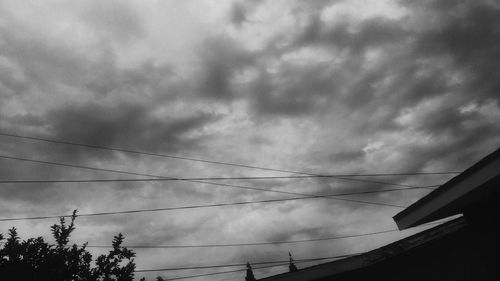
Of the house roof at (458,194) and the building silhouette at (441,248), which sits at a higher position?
the house roof at (458,194)

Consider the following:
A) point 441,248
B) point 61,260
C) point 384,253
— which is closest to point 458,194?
point 384,253

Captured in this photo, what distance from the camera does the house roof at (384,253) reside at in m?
6.19

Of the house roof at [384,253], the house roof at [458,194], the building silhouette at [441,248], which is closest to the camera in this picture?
the house roof at [458,194]

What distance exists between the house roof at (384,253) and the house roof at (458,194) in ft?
5.39

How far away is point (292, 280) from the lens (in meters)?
6.51

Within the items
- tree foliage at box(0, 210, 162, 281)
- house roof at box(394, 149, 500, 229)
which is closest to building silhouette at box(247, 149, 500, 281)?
house roof at box(394, 149, 500, 229)

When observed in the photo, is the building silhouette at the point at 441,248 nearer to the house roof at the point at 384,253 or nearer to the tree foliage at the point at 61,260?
the house roof at the point at 384,253

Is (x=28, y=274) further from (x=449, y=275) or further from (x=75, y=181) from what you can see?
(x=449, y=275)

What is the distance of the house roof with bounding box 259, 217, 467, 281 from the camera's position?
6188 millimetres

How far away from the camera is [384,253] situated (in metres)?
6.18

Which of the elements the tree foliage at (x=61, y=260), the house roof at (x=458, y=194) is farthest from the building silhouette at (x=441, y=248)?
the tree foliage at (x=61, y=260)

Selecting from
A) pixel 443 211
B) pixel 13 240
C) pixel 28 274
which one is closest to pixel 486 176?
pixel 443 211

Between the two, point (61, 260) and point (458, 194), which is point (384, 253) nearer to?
point (458, 194)

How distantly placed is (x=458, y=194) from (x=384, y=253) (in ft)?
9.14
